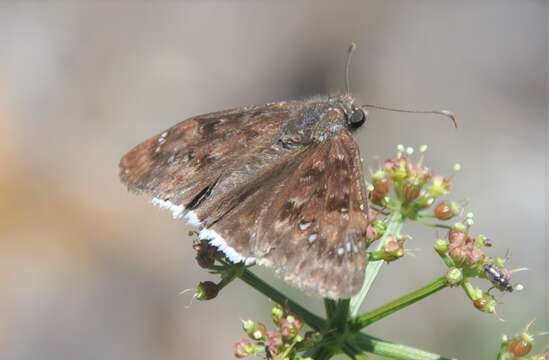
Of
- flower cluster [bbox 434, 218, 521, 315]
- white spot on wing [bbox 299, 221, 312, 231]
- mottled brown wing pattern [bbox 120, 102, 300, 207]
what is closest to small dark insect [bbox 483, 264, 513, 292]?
flower cluster [bbox 434, 218, 521, 315]

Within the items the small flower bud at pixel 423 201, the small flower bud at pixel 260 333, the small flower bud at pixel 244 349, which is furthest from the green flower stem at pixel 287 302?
the small flower bud at pixel 423 201

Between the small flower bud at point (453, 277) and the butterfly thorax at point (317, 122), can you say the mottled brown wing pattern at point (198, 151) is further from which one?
the small flower bud at point (453, 277)

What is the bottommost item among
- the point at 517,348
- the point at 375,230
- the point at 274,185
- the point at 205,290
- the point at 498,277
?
the point at 517,348

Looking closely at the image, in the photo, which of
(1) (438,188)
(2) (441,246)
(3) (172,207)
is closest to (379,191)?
(1) (438,188)

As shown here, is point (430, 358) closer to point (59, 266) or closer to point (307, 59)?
point (59, 266)

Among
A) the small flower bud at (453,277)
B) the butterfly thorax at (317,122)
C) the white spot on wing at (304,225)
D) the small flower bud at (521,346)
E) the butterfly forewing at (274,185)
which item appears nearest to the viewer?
the butterfly forewing at (274,185)

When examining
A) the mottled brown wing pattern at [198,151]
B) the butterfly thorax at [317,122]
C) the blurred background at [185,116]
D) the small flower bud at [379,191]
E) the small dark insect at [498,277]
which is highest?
the butterfly thorax at [317,122]

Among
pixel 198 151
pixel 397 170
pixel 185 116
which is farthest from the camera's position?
pixel 185 116

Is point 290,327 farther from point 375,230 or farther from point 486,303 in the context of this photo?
point 486,303
